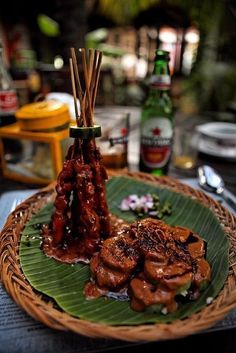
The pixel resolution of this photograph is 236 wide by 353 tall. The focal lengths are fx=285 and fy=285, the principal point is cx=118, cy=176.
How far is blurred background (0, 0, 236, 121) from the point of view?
8.57 feet

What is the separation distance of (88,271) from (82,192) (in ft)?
0.90

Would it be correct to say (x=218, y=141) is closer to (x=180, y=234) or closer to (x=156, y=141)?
(x=156, y=141)

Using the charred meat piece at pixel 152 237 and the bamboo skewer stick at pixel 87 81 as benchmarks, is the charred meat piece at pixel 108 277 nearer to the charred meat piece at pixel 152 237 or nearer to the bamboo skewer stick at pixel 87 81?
the charred meat piece at pixel 152 237

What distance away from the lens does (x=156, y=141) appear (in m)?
1.60

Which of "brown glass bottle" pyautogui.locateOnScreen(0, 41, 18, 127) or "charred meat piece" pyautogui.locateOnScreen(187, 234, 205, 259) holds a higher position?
"brown glass bottle" pyautogui.locateOnScreen(0, 41, 18, 127)

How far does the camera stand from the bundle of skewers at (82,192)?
0.98 metres

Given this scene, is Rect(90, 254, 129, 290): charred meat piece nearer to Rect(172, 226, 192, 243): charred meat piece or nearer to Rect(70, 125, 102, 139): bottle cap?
Rect(172, 226, 192, 243): charred meat piece

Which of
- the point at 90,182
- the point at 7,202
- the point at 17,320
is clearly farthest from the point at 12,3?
the point at 17,320

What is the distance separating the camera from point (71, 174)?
1043 millimetres

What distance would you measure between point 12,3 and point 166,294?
20.4 feet

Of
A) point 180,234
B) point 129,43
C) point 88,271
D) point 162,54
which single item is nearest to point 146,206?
point 180,234

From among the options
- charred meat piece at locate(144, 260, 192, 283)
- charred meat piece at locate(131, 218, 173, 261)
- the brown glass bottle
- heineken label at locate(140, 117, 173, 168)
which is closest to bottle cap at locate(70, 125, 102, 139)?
charred meat piece at locate(131, 218, 173, 261)

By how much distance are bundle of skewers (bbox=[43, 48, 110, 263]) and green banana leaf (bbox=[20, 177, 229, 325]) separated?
67mm

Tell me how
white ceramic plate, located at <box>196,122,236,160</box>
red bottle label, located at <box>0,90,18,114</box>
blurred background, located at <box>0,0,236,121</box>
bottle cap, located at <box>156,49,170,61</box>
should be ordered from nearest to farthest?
bottle cap, located at <box>156,49,170,61</box> < red bottle label, located at <box>0,90,18,114</box> < white ceramic plate, located at <box>196,122,236,160</box> < blurred background, located at <box>0,0,236,121</box>
